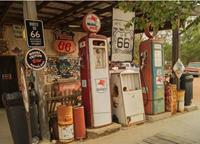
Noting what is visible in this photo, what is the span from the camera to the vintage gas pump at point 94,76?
5262 mm

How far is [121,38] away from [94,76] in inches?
49.1

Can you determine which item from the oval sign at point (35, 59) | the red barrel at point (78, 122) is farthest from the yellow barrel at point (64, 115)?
the oval sign at point (35, 59)

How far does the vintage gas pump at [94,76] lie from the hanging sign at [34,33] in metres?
1.01

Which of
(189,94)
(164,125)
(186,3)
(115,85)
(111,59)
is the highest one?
(186,3)

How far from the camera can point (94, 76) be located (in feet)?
17.4

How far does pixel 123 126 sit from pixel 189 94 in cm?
281

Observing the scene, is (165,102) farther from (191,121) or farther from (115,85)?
(115,85)

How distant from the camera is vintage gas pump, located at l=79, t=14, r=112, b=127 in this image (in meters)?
5.26

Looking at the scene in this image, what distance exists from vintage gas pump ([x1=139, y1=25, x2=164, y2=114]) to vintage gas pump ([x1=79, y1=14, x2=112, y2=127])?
135cm

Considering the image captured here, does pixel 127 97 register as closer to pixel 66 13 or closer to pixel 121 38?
pixel 121 38

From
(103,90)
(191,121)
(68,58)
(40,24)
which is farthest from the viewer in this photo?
(68,58)

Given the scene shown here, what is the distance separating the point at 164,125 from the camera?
5938 millimetres

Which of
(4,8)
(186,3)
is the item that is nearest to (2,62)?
(4,8)

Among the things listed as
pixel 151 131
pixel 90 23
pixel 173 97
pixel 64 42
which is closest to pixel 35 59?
pixel 90 23
